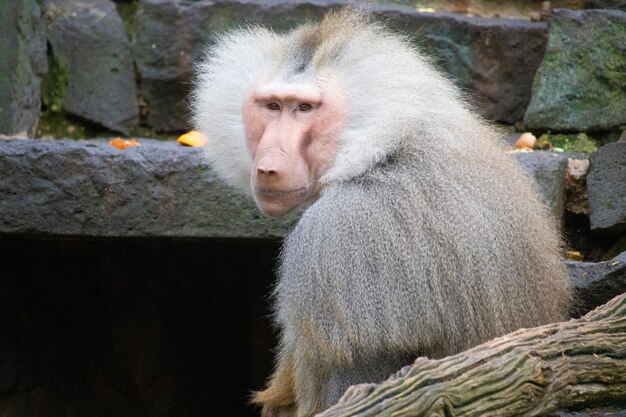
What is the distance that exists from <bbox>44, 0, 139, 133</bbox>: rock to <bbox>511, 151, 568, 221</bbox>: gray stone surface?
2929 mm

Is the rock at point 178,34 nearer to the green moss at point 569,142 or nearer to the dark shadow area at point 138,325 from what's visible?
the dark shadow area at point 138,325

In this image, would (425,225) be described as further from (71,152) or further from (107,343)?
(107,343)

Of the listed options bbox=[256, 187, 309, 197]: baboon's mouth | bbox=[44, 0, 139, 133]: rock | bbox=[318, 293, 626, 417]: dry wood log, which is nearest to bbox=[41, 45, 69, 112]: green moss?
bbox=[44, 0, 139, 133]: rock

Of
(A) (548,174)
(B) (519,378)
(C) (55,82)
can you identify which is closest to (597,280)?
(A) (548,174)

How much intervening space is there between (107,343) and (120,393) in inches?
14.8

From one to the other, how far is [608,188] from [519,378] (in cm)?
278

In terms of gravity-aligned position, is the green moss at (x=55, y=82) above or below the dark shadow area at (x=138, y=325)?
above

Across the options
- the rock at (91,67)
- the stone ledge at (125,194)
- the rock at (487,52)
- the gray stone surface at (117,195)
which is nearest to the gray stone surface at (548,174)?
the stone ledge at (125,194)

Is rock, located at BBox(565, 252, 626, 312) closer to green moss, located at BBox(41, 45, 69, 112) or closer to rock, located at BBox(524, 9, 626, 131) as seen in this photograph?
rock, located at BBox(524, 9, 626, 131)

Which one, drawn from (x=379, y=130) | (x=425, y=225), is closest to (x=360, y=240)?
(x=425, y=225)

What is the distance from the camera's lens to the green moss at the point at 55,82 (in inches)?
279

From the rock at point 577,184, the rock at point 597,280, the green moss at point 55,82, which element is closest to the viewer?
the rock at point 597,280

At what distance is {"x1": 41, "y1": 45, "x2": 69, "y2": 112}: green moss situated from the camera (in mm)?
7098

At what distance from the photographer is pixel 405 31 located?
268 inches
